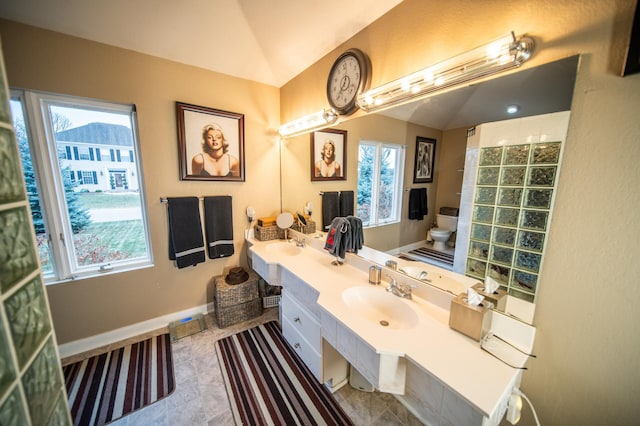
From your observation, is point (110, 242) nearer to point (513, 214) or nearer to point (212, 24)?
point (212, 24)

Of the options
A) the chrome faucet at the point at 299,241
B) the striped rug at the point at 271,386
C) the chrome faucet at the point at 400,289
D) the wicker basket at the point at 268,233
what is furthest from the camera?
the wicker basket at the point at 268,233

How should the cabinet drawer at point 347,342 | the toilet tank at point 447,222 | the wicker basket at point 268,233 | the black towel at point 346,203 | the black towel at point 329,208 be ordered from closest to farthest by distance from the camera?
the cabinet drawer at point 347,342, the toilet tank at point 447,222, the black towel at point 346,203, the black towel at point 329,208, the wicker basket at point 268,233

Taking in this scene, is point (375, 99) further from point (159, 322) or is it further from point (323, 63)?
point (159, 322)

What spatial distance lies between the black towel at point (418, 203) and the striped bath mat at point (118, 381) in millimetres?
2157

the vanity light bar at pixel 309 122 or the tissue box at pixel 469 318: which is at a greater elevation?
the vanity light bar at pixel 309 122

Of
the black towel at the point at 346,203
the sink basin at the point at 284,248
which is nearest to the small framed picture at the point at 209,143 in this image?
the sink basin at the point at 284,248

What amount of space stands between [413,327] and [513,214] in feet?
2.33

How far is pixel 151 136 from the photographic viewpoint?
6.48 feet

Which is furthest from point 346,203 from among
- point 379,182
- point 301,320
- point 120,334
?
point 120,334

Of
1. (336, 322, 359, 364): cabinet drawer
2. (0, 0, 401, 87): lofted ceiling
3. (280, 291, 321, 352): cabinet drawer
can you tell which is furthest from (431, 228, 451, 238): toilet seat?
(0, 0, 401, 87): lofted ceiling

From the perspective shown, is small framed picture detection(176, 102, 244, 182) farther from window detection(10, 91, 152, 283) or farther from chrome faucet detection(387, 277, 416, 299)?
chrome faucet detection(387, 277, 416, 299)

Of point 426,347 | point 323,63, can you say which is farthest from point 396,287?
point 323,63

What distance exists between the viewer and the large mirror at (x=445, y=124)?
0.89 meters

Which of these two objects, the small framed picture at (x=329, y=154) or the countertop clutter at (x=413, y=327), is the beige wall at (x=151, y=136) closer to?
the small framed picture at (x=329, y=154)
